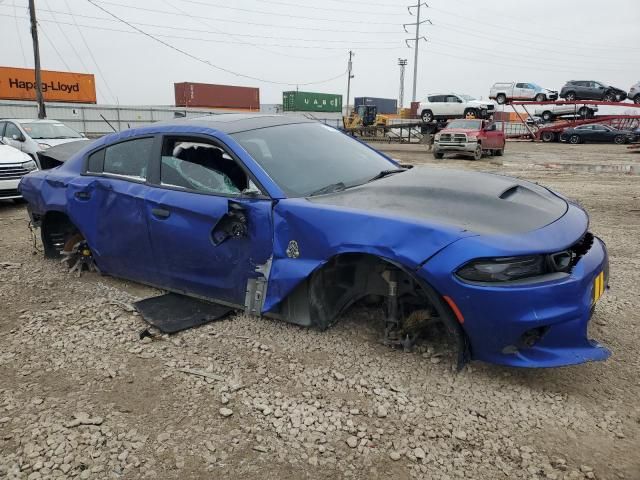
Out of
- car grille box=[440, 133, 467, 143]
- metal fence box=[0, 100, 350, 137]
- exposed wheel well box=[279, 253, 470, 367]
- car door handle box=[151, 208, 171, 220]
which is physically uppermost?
metal fence box=[0, 100, 350, 137]

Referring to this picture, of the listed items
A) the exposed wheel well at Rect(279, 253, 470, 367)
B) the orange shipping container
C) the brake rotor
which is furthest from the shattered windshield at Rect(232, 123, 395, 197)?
the orange shipping container

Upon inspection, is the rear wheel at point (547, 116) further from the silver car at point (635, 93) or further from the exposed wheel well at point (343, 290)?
the exposed wheel well at point (343, 290)

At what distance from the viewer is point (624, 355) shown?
305 cm

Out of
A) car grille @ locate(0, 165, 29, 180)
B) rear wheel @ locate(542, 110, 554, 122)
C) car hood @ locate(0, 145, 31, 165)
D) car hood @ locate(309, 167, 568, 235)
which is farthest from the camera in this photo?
rear wheel @ locate(542, 110, 554, 122)

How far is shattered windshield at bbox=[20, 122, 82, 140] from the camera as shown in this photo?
1105 centimetres

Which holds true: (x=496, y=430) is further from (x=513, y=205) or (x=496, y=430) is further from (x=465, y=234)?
(x=513, y=205)

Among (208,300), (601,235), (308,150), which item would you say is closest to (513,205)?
(308,150)

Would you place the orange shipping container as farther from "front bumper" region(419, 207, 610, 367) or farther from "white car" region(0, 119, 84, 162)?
"front bumper" region(419, 207, 610, 367)

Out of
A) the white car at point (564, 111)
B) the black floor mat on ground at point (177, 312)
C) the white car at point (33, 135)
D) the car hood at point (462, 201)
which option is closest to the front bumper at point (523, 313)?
the car hood at point (462, 201)

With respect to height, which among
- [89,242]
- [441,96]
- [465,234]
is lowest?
[89,242]

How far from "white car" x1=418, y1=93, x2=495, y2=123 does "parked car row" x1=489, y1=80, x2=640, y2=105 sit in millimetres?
2358

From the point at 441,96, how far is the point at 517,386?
32527mm

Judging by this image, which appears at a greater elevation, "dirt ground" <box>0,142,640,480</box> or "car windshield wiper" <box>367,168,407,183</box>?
"car windshield wiper" <box>367,168,407,183</box>

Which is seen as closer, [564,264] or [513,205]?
[564,264]
